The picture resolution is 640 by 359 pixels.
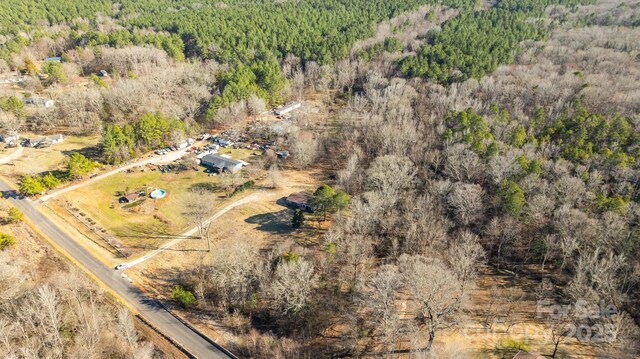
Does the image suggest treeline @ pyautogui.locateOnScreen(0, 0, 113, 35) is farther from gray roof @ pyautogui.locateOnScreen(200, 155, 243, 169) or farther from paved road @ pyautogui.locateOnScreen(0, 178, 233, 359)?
paved road @ pyautogui.locateOnScreen(0, 178, 233, 359)

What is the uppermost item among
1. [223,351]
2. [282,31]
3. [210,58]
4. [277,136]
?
[282,31]

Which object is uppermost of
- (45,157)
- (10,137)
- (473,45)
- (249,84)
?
(473,45)

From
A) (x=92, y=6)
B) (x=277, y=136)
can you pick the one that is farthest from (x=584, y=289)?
(x=92, y=6)

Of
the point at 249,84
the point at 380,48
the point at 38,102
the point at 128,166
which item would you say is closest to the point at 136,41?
the point at 38,102

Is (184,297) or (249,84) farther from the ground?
(249,84)

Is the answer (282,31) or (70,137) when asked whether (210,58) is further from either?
(70,137)

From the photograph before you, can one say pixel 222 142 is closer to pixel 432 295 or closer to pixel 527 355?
pixel 432 295
